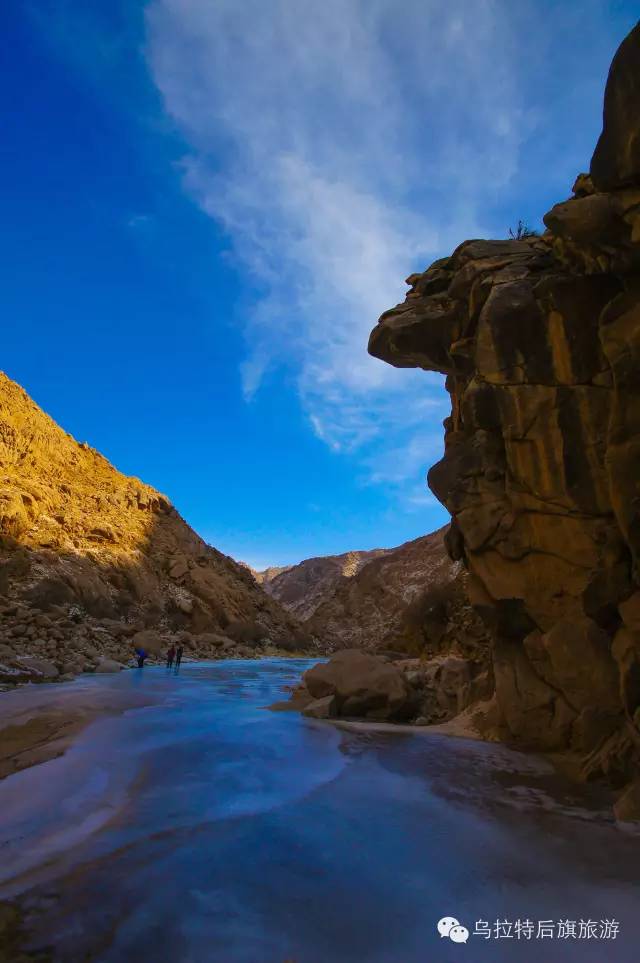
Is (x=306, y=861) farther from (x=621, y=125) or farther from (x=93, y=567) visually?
(x=93, y=567)

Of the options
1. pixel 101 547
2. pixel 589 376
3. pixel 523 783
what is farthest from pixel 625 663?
pixel 101 547

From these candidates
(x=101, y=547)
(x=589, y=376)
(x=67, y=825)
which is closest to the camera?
(x=67, y=825)

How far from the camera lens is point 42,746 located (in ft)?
22.6

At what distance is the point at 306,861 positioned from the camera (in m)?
3.83

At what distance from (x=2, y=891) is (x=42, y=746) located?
4.29 metres

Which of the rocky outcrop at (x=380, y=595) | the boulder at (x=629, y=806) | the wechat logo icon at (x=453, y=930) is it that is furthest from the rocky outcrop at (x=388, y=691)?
the rocky outcrop at (x=380, y=595)

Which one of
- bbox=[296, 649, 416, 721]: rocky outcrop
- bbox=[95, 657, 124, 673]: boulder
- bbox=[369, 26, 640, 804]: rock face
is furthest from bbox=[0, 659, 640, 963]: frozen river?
bbox=[95, 657, 124, 673]: boulder

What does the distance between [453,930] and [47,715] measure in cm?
828

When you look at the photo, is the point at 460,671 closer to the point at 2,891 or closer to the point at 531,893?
the point at 531,893

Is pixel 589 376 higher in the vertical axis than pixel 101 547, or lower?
lower

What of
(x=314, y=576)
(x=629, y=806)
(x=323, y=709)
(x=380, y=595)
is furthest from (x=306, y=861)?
(x=314, y=576)

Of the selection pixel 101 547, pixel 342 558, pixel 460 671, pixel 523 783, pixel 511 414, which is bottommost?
pixel 523 783

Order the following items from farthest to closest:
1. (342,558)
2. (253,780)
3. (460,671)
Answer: (342,558), (460,671), (253,780)

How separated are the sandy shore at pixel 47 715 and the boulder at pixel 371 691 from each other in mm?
4422
